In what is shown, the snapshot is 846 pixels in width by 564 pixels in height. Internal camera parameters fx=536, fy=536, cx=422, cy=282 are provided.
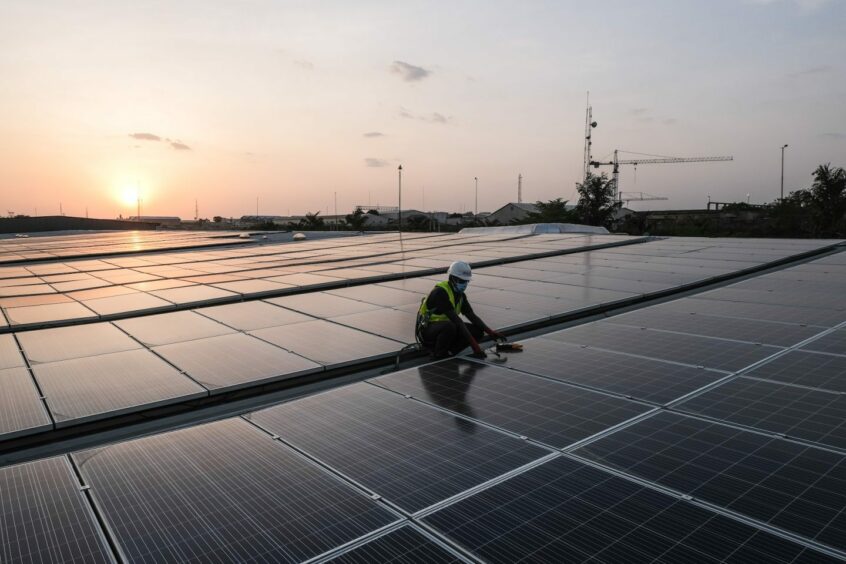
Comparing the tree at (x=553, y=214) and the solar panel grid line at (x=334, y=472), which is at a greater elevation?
the tree at (x=553, y=214)

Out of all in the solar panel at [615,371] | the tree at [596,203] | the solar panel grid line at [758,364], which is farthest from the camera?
the tree at [596,203]

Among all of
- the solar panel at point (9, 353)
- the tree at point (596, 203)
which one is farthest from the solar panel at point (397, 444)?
the tree at point (596, 203)

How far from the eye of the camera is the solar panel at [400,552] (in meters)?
4.04

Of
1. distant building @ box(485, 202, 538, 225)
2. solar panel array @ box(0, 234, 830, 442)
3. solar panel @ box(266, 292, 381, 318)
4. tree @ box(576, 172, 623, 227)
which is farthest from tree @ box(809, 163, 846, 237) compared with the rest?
distant building @ box(485, 202, 538, 225)

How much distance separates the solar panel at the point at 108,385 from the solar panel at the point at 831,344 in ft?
33.3

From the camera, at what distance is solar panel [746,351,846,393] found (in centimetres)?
763

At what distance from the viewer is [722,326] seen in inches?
446

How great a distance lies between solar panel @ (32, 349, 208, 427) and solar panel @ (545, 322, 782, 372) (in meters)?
7.01

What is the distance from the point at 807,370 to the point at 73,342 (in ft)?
43.0

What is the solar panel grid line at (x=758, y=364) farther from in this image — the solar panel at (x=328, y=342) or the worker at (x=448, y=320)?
the solar panel at (x=328, y=342)

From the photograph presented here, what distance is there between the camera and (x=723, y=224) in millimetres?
94438

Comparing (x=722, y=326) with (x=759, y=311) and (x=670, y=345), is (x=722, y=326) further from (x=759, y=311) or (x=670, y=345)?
(x=670, y=345)

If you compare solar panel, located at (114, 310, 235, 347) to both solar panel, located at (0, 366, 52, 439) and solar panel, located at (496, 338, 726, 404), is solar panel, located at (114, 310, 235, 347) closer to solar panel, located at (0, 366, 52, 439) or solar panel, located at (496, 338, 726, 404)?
solar panel, located at (0, 366, 52, 439)

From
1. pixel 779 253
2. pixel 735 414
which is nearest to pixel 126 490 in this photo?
pixel 735 414
